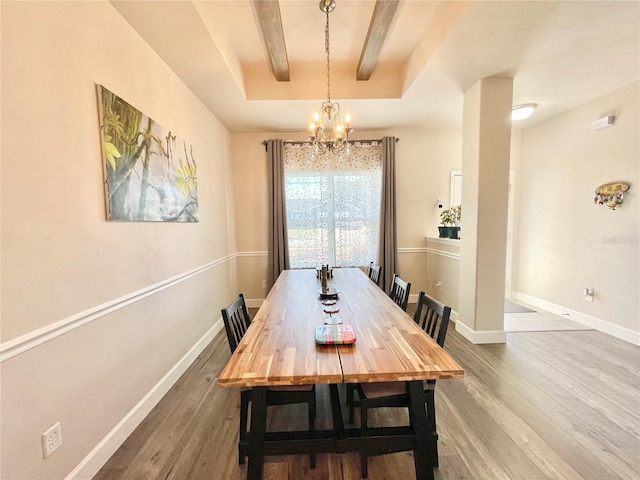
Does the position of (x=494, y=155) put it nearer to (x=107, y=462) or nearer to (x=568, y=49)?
(x=568, y=49)

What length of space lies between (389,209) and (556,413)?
289cm

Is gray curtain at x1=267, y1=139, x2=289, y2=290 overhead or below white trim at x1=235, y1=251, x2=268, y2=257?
overhead

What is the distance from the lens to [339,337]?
1.38 meters

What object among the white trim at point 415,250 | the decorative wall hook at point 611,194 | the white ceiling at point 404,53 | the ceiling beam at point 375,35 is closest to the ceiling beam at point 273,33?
the white ceiling at point 404,53

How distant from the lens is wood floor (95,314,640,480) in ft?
4.85

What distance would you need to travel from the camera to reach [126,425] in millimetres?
1726

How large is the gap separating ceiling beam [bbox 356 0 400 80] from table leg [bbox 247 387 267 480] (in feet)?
8.59

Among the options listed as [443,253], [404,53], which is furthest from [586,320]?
[404,53]

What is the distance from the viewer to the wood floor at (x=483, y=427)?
148 centimetres

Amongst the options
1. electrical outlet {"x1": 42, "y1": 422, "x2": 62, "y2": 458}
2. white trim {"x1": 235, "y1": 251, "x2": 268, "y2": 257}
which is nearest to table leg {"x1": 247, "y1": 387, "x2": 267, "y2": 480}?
electrical outlet {"x1": 42, "y1": 422, "x2": 62, "y2": 458}

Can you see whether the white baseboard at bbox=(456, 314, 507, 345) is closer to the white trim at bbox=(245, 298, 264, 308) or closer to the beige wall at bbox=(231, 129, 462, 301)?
the beige wall at bbox=(231, 129, 462, 301)

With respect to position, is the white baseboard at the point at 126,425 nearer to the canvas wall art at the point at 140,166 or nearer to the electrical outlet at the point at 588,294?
the canvas wall art at the point at 140,166

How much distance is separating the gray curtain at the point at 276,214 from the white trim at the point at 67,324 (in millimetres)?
2058

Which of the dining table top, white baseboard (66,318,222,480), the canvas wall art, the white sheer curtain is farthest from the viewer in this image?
the white sheer curtain
